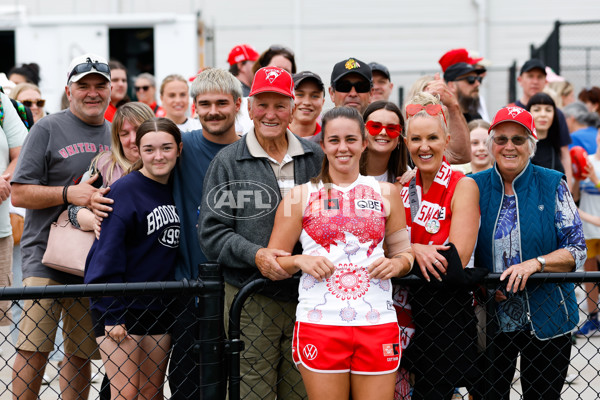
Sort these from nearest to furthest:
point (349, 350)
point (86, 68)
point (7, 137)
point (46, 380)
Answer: point (349, 350) < point (86, 68) < point (7, 137) < point (46, 380)

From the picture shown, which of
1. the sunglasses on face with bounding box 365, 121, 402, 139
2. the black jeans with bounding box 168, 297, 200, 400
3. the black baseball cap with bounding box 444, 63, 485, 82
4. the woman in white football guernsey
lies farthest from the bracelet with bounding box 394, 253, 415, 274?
the black baseball cap with bounding box 444, 63, 485, 82

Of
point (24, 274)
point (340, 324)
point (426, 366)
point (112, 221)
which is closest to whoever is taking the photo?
point (340, 324)

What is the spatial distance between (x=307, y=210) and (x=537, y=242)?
1.13 m

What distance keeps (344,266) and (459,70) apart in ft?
11.0

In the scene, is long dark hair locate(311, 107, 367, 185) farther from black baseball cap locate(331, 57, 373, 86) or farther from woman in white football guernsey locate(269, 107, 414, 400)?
black baseball cap locate(331, 57, 373, 86)

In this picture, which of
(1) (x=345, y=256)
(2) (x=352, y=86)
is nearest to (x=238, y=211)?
(1) (x=345, y=256)

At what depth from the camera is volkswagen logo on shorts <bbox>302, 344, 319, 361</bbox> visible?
292 cm

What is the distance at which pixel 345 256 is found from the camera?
300 cm

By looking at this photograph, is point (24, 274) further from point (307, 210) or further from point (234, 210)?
point (307, 210)

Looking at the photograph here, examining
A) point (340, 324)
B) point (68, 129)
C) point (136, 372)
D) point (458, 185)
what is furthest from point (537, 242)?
point (68, 129)

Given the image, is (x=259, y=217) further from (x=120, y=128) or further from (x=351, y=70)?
(x=351, y=70)

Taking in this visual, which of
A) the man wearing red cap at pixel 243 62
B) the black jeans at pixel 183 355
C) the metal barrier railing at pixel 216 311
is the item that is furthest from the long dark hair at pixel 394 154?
the man wearing red cap at pixel 243 62

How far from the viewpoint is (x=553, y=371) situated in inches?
129

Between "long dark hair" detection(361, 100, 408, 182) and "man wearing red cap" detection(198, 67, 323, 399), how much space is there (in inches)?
17.4
